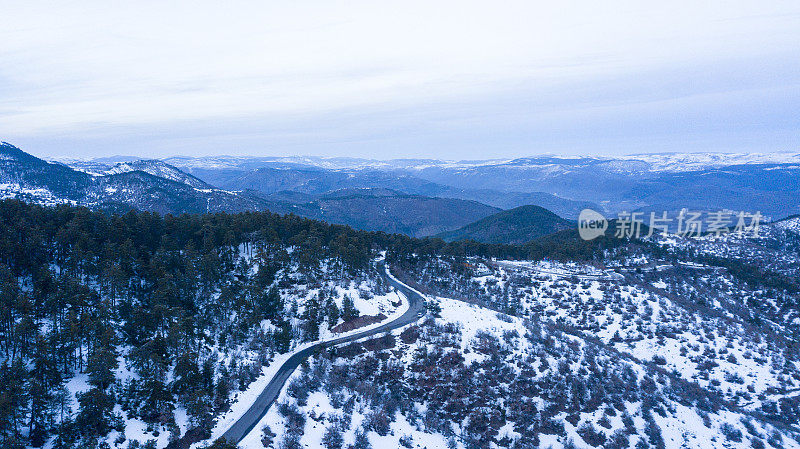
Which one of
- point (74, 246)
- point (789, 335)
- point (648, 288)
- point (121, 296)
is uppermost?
point (74, 246)

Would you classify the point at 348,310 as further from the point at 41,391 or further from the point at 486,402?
the point at 41,391

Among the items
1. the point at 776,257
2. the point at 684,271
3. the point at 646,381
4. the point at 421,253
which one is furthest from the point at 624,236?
the point at 646,381

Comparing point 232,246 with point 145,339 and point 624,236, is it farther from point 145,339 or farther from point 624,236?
point 624,236

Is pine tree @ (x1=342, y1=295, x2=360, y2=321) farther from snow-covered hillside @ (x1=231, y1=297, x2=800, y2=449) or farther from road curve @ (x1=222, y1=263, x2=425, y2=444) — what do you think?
snow-covered hillside @ (x1=231, y1=297, x2=800, y2=449)

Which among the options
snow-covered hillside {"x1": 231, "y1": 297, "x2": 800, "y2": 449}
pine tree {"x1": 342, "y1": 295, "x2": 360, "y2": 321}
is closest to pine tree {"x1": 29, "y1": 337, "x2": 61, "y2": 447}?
snow-covered hillside {"x1": 231, "y1": 297, "x2": 800, "y2": 449}

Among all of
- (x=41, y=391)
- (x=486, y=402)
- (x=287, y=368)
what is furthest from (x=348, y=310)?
(x=41, y=391)

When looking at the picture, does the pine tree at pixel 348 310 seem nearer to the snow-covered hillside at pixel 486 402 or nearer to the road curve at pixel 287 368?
the road curve at pixel 287 368

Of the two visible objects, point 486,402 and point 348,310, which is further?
point 348,310

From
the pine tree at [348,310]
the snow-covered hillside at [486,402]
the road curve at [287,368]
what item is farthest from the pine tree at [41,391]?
the pine tree at [348,310]
